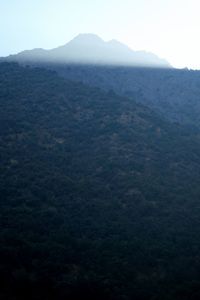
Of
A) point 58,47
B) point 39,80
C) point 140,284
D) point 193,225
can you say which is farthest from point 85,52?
point 140,284

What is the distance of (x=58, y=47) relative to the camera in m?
123

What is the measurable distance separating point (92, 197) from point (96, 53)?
96.2m

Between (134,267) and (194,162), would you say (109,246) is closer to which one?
(134,267)

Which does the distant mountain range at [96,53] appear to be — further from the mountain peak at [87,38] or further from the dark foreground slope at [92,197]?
the dark foreground slope at [92,197]

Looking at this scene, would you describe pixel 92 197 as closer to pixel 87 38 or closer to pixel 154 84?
pixel 154 84

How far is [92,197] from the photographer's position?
3447 centimetres

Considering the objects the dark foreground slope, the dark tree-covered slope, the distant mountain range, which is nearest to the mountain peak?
the distant mountain range

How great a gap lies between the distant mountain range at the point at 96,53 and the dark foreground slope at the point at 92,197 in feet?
160

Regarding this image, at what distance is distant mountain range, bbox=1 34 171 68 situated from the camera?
109m

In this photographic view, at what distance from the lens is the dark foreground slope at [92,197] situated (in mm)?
21078

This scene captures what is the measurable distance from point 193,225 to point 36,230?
40.1 ft

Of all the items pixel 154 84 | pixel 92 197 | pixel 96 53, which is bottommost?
pixel 92 197

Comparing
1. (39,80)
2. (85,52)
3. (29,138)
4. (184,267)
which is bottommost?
(184,267)

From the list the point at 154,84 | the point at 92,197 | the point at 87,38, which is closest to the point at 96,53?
the point at 87,38
